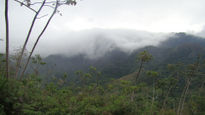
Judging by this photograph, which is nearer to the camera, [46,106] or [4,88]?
[4,88]

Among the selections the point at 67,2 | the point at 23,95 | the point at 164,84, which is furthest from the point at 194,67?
the point at 23,95

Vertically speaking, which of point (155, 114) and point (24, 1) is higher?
point (24, 1)

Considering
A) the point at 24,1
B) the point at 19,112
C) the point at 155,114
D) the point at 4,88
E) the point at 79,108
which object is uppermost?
the point at 24,1

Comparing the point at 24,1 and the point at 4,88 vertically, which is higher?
the point at 24,1

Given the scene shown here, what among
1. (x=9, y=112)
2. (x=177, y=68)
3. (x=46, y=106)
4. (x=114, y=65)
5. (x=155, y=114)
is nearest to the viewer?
(x=9, y=112)

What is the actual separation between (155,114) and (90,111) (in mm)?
10786

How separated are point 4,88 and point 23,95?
1.25m

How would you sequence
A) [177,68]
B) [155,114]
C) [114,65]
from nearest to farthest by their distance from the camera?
1. [155,114]
2. [177,68]
3. [114,65]

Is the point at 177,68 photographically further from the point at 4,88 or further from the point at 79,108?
the point at 4,88

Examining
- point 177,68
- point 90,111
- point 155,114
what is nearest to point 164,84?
point 177,68

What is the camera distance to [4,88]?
5770mm

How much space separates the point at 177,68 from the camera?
100 ft

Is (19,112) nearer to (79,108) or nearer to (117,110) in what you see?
(79,108)

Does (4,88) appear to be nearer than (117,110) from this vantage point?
Yes
